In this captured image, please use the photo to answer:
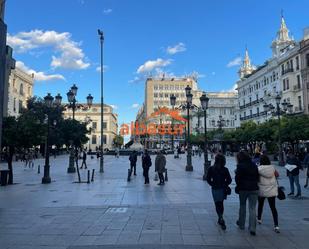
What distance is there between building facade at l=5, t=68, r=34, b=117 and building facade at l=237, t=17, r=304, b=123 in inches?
1667

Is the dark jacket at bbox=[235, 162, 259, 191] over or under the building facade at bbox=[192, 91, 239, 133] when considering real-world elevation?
under

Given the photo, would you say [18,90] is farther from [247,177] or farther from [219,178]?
[247,177]

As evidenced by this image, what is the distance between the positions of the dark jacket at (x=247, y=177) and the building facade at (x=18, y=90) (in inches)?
2231

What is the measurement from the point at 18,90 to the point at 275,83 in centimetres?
4752

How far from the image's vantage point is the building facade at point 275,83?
5453cm

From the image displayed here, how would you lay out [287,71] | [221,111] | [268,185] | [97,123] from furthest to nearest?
[97,123] → [221,111] → [287,71] → [268,185]

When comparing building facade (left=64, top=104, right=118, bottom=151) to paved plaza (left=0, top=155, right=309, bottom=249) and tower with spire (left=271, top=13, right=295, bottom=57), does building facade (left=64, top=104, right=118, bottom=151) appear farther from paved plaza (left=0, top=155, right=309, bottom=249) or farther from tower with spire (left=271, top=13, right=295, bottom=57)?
paved plaza (left=0, top=155, right=309, bottom=249)

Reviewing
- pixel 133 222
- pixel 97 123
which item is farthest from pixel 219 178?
pixel 97 123

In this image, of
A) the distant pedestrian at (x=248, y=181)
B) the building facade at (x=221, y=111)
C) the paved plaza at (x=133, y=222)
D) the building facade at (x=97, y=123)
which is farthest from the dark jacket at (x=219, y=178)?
the building facade at (x=97, y=123)

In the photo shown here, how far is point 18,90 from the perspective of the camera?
6512cm

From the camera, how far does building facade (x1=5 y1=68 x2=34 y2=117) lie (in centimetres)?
6067

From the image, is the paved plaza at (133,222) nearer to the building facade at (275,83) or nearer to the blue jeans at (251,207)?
the blue jeans at (251,207)

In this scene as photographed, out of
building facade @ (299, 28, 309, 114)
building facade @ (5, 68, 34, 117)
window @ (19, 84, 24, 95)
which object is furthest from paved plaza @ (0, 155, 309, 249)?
window @ (19, 84, 24, 95)

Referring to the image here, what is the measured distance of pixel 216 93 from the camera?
125m
